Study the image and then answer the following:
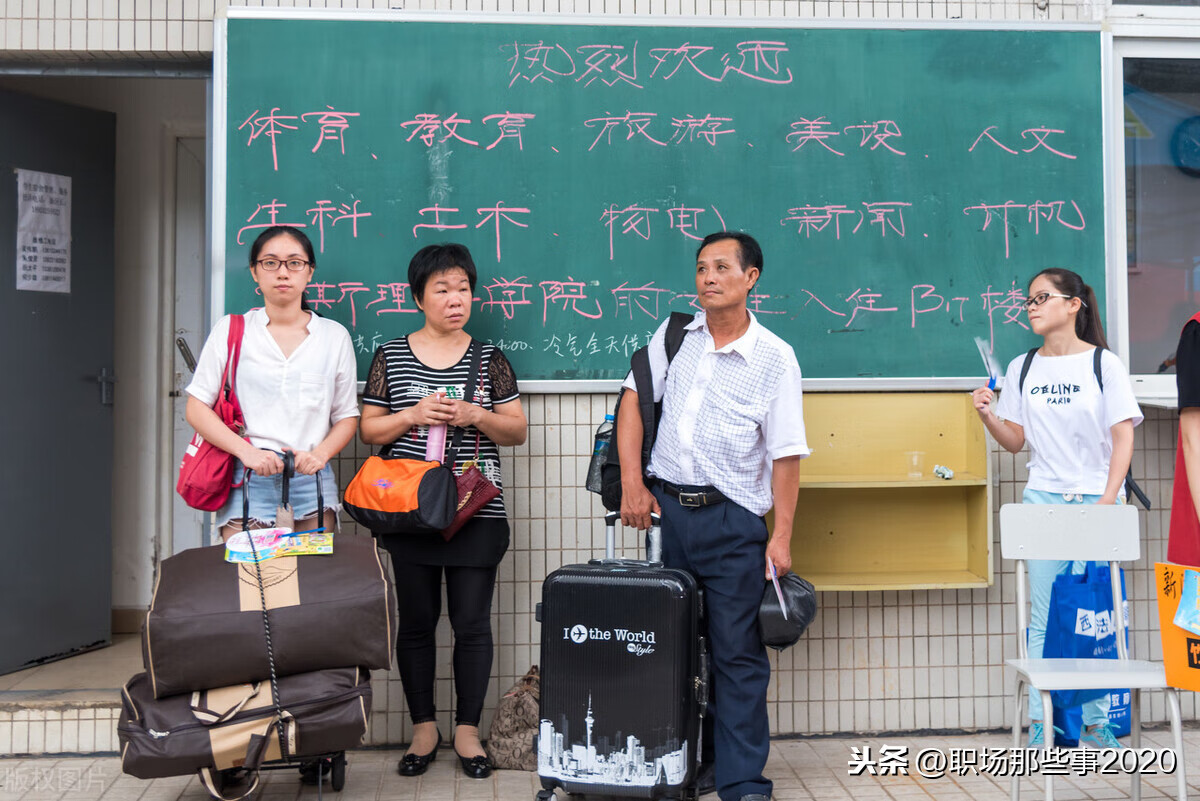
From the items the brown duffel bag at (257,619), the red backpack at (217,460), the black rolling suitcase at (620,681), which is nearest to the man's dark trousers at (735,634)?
the black rolling suitcase at (620,681)

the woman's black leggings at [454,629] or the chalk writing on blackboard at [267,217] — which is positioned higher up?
the chalk writing on blackboard at [267,217]

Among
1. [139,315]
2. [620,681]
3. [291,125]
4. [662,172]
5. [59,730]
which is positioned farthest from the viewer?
[139,315]

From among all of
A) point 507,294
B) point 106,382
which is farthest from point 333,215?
point 106,382

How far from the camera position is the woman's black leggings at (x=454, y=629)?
11.9ft

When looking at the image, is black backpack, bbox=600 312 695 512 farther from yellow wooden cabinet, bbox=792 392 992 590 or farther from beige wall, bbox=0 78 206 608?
beige wall, bbox=0 78 206 608

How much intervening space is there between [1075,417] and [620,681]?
1.80m

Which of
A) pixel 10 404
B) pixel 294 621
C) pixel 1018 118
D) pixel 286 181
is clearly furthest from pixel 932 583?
pixel 10 404

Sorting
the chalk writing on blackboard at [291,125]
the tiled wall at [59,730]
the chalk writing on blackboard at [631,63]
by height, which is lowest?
the tiled wall at [59,730]

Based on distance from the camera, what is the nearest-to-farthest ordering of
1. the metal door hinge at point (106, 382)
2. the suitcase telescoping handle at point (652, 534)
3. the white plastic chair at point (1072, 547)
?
the white plastic chair at point (1072, 547), the suitcase telescoping handle at point (652, 534), the metal door hinge at point (106, 382)

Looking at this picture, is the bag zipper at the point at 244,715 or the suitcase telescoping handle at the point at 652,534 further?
the suitcase telescoping handle at the point at 652,534

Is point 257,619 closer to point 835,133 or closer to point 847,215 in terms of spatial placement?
point 847,215

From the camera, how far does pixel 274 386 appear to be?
3.44m

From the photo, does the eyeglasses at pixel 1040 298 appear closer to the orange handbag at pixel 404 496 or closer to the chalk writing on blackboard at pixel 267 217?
the orange handbag at pixel 404 496

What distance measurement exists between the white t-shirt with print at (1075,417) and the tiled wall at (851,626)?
0.58 metres
